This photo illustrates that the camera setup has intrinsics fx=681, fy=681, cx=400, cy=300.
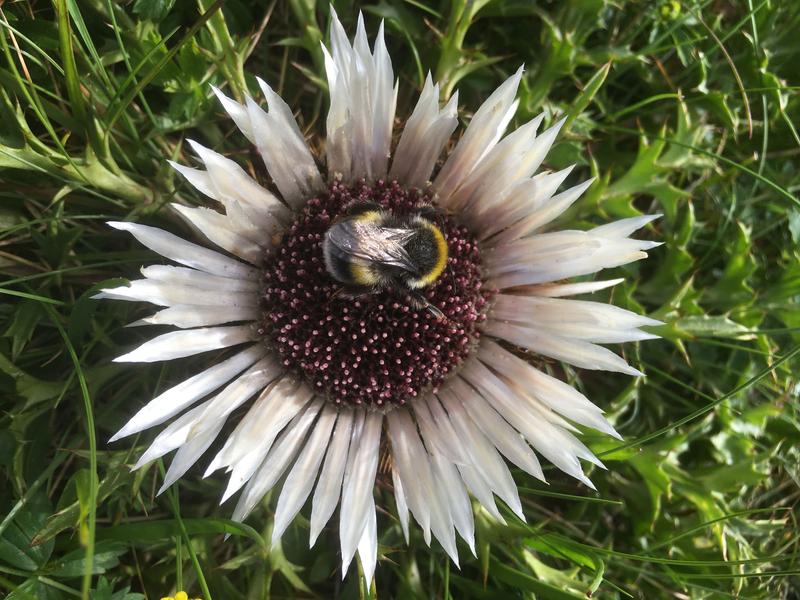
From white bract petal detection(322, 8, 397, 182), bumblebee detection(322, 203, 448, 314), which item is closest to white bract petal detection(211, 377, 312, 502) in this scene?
bumblebee detection(322, 203, 448, 314)

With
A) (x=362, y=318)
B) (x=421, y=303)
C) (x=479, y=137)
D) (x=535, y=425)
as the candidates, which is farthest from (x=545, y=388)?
(x=479, y=137)

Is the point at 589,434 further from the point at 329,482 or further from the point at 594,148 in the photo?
the point at 594,148

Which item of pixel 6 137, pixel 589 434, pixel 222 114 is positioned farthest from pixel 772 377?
pixel 6 137

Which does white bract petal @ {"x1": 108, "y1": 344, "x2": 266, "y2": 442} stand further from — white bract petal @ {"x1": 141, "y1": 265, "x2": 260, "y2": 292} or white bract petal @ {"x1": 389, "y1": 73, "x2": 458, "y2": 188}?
white bract petal @ {"x1": 389, "y1": 73, "x2": 458, "y2": 188}

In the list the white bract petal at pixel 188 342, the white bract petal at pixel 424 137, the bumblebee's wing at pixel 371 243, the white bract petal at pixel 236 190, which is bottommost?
the white bract petal at pixel 188 342

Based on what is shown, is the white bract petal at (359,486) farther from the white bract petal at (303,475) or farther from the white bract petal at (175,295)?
the white bract petal at (175,295)

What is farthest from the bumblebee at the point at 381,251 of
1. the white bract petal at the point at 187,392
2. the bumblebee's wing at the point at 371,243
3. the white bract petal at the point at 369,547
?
the white bract petal at the point at 369,547
